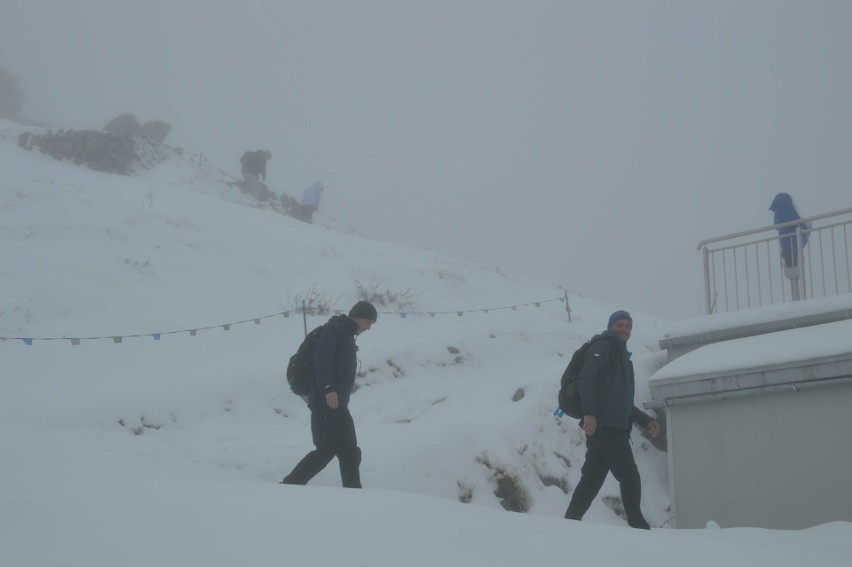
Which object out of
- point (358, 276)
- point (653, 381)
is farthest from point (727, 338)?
point (358, 276)

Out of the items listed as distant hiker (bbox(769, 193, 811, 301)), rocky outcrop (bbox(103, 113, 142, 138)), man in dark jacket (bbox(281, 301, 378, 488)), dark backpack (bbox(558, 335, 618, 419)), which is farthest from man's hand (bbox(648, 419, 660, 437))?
rocky outcrop (bbox(103, 113, 142, 138))

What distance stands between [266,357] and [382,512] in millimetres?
7983

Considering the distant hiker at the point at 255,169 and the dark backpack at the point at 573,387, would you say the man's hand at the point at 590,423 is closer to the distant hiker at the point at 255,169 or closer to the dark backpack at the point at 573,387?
the dark backpack at the point at 573,387

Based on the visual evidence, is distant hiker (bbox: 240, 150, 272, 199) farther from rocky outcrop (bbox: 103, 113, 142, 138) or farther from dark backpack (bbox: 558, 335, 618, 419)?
dark backpack (bbox: 558, 335, 618, 419)

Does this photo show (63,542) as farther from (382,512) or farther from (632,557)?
(632,557)

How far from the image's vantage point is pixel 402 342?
12.5 m

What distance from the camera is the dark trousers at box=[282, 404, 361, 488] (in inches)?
204

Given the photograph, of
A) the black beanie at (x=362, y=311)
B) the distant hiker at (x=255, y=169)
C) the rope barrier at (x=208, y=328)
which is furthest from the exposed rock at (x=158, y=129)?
the black beanie at (x=362, y=311)

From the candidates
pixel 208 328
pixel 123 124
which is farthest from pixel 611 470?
pixel 123 124

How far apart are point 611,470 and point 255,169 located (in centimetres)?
2997

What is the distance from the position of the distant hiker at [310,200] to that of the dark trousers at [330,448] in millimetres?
24875

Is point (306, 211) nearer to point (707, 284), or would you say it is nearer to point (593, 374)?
point (707, 284)

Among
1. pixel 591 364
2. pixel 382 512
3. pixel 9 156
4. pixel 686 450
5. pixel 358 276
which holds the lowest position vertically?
pixel 686 450

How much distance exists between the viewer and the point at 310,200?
29.6 metres
